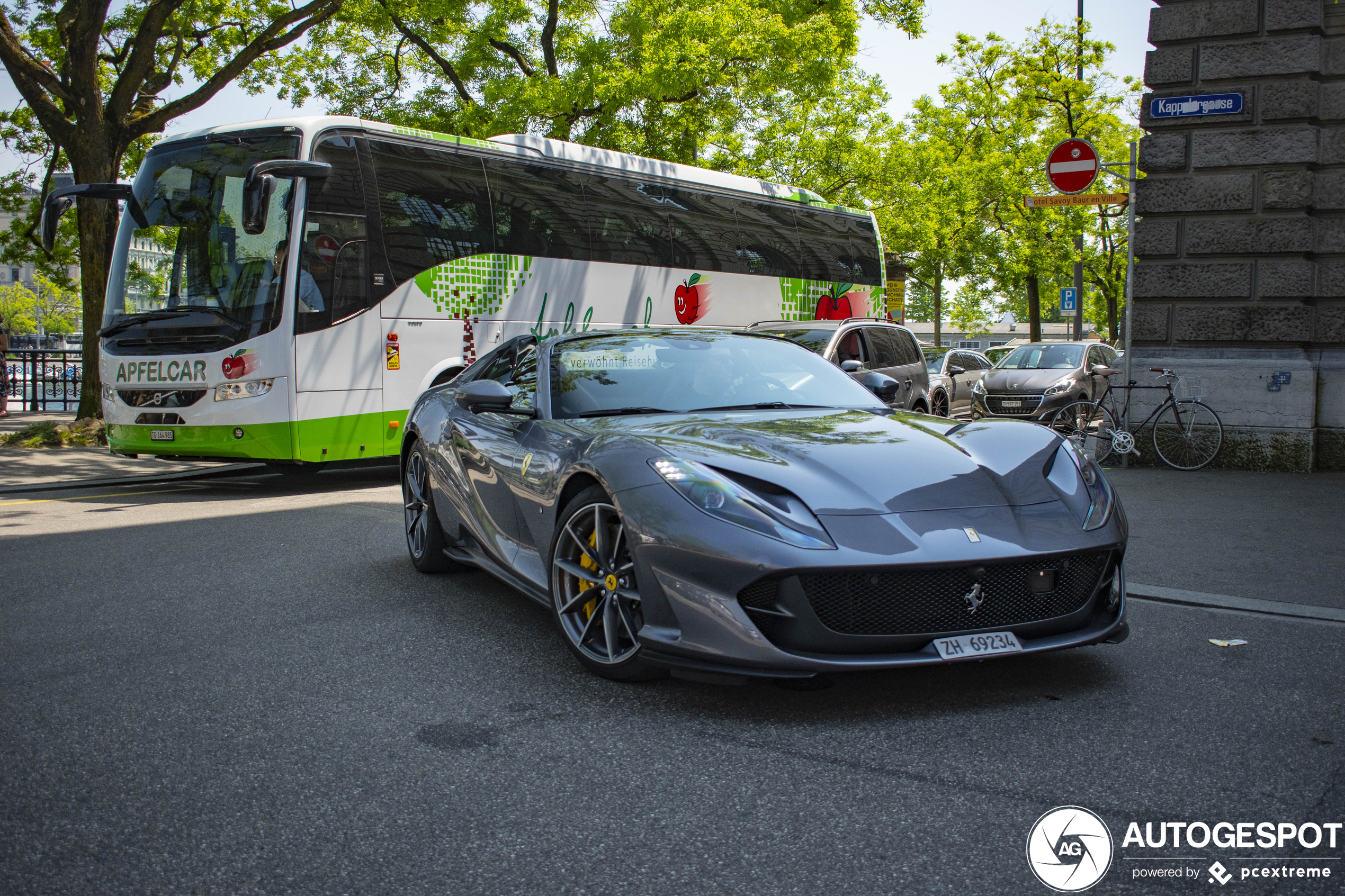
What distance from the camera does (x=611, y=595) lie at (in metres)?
3.88

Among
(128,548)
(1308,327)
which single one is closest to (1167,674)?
(128,548)

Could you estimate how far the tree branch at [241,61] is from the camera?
1434 cm

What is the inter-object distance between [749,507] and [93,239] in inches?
523

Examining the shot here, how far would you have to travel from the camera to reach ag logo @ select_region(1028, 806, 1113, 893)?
2.45 m

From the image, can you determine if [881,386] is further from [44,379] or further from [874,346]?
[44,379]

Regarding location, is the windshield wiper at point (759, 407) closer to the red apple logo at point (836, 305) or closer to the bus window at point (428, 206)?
the bus window at point (428, 206)

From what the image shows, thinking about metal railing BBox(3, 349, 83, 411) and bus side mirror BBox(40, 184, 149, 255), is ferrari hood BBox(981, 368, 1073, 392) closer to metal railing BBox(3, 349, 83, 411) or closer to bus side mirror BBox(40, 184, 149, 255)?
bus side mirror BBox(40, 184, 149, 255)

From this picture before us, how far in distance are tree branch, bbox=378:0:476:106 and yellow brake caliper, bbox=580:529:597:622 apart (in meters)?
19.1

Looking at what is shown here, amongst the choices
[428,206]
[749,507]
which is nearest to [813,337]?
[428,206]

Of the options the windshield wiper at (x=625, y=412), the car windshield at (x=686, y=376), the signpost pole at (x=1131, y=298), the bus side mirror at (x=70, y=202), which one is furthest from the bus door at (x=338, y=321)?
the signpost pole at (x=1131, y=298)

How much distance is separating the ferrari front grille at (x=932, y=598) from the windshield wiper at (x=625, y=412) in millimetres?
1492

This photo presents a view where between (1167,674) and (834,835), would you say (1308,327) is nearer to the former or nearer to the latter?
(1167,674)

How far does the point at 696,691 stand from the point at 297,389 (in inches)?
280

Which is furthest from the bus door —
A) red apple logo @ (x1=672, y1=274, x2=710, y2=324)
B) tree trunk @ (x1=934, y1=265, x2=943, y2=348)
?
tree trunk @ (x1=934, y1=265, x2=943, y2=348)
